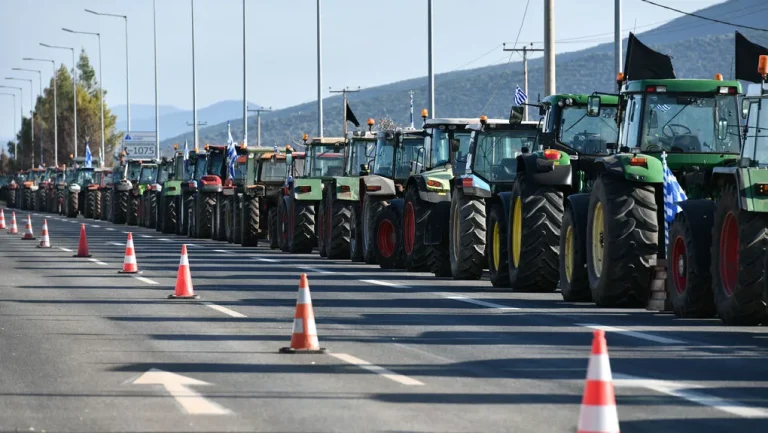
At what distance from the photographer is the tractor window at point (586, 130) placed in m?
22.0

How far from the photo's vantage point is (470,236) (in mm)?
23766

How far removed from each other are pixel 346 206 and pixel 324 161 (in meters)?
4.43

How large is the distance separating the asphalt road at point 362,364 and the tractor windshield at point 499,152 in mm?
2447

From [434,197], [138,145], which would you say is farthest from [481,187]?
[138,145]

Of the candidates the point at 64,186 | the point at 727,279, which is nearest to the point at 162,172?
the point at 64,186

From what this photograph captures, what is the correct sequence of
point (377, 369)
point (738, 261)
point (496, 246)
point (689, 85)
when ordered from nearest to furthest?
point (377, 369), point (738, 261), point (689, 85), point (496, 246)

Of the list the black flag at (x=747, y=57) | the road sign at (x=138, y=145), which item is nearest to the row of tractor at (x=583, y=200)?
the black flag at (x=747, y=57)

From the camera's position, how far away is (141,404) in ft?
36.6

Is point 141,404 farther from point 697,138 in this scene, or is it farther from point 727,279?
point 697,138

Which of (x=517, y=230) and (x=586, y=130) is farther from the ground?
(x=586, y=130)

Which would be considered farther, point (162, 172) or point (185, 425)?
point (162, 172)

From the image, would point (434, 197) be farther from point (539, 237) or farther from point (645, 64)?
point (645, 64)

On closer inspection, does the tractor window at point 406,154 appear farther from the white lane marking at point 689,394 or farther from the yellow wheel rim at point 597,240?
the white lane marking at point 689,394

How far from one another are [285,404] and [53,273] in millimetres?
17396
